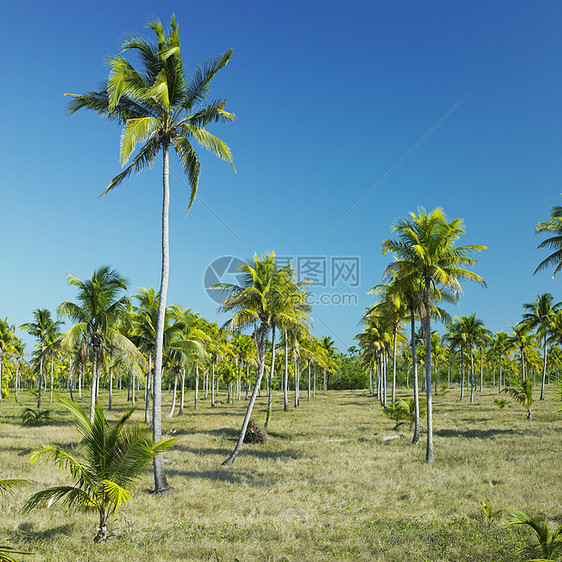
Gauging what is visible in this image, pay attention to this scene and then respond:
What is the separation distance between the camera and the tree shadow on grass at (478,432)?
2515cm

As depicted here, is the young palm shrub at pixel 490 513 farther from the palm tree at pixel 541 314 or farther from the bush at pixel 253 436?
the palm tree at pixel 541 314

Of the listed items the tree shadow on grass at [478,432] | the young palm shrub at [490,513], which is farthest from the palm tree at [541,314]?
the young palm shrub at [490,513]

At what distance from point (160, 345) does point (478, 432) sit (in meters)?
21.6

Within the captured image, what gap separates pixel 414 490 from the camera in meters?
13.7

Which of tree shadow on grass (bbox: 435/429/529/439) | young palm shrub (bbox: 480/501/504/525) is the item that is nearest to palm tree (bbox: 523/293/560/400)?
tree shadow on grass (bbox: 435/429/529/439)

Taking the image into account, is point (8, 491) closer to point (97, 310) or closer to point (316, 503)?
point (316, 503)

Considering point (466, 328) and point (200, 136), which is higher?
point (200, 136)

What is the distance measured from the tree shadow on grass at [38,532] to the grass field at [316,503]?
0.07 feet

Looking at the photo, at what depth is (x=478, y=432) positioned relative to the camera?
85.5 ft

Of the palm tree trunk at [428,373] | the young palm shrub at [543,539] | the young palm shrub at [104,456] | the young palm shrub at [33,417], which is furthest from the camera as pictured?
A: the young palm shrub at [33,417]

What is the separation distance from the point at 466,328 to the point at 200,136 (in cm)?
4527

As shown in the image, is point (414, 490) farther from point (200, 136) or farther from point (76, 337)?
point (76, 337)

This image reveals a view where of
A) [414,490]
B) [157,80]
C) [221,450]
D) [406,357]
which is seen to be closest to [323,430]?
[221,450]

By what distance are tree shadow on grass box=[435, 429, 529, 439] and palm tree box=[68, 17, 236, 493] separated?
19022 mm
